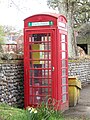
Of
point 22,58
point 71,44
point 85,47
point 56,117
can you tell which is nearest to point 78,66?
point 71,44

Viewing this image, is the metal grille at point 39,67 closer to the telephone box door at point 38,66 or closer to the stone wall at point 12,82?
the telephone box door at point 38,66

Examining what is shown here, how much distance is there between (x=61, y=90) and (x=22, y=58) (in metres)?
1.43

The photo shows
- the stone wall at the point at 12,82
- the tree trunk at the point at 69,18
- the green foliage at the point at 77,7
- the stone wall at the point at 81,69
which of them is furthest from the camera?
the green foliage at the point at 77,7

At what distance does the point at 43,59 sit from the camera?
31.1 feet

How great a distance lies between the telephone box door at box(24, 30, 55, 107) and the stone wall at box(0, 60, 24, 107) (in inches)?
12.0

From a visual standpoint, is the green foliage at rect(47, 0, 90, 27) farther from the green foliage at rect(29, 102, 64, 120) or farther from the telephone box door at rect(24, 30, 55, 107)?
the green foliage at rect(29, 102, 64, 120)

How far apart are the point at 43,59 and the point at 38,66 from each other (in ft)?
0.74

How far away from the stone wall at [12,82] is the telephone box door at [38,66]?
305 millimetres

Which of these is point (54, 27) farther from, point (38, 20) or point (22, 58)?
point (22, 58)

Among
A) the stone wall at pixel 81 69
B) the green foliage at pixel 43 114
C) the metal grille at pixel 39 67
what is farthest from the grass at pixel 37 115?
the stone wall at pixel 81 69

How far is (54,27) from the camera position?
9.37 metres

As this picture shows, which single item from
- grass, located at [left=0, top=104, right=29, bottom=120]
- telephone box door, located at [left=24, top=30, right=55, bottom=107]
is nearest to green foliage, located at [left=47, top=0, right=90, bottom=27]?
telephone box door, located at [left=24, top=30, right=55, bottom=107]

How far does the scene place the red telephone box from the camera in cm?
939

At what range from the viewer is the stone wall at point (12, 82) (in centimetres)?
923
